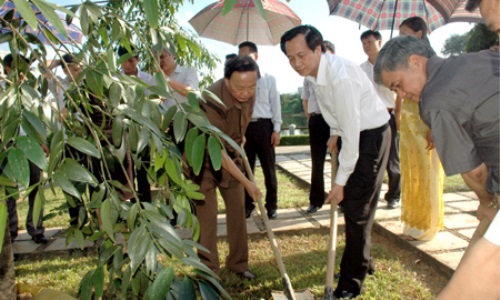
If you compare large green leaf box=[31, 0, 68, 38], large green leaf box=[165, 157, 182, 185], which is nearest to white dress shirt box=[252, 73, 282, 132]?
large green leaf box=[165, 157, 182, 185]

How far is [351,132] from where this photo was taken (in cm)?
249

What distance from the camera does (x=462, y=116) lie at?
59.2 inches

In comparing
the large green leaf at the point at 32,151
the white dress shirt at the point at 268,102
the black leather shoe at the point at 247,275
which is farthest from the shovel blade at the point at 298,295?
the white dress shirt at the point at 268,102

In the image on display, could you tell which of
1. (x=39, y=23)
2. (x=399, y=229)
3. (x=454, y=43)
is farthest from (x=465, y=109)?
(x=454, y=43)

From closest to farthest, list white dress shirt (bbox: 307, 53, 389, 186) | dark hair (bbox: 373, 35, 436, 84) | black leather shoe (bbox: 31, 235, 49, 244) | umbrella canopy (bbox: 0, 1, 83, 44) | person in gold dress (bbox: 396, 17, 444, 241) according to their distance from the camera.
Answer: umbrella canopy (bbox: 0, 1, 83, 44) < dark hair (bbox: 373, 35, 436, 84) < white dress shirt (bbox: 307, 53, 389, 186) < person in gold dress (bbox: 396, 17, 444, 241) < black leather shoe (bbox: 31, 235, 49, 244)

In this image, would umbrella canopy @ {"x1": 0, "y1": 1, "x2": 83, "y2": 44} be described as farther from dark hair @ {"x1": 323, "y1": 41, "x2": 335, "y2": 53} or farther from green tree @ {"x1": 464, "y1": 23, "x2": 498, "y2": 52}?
green tree @ {"x1": 464, "y1": 23, "x2": 498, "y2": 52}

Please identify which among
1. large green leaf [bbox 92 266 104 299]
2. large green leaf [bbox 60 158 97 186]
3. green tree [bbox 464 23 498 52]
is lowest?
large green leaf [bbox 92 266 104 299]

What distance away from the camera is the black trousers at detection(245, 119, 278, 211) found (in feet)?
15.3

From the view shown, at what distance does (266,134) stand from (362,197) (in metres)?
2.14

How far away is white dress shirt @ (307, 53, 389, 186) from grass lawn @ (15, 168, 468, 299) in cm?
96

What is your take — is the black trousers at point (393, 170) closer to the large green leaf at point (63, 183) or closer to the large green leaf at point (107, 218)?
the large green leaf at point (107, 218)

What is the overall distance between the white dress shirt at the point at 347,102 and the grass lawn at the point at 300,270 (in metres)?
0.96

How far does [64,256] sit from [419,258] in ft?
10.6

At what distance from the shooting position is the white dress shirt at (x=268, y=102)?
4.77 metres
